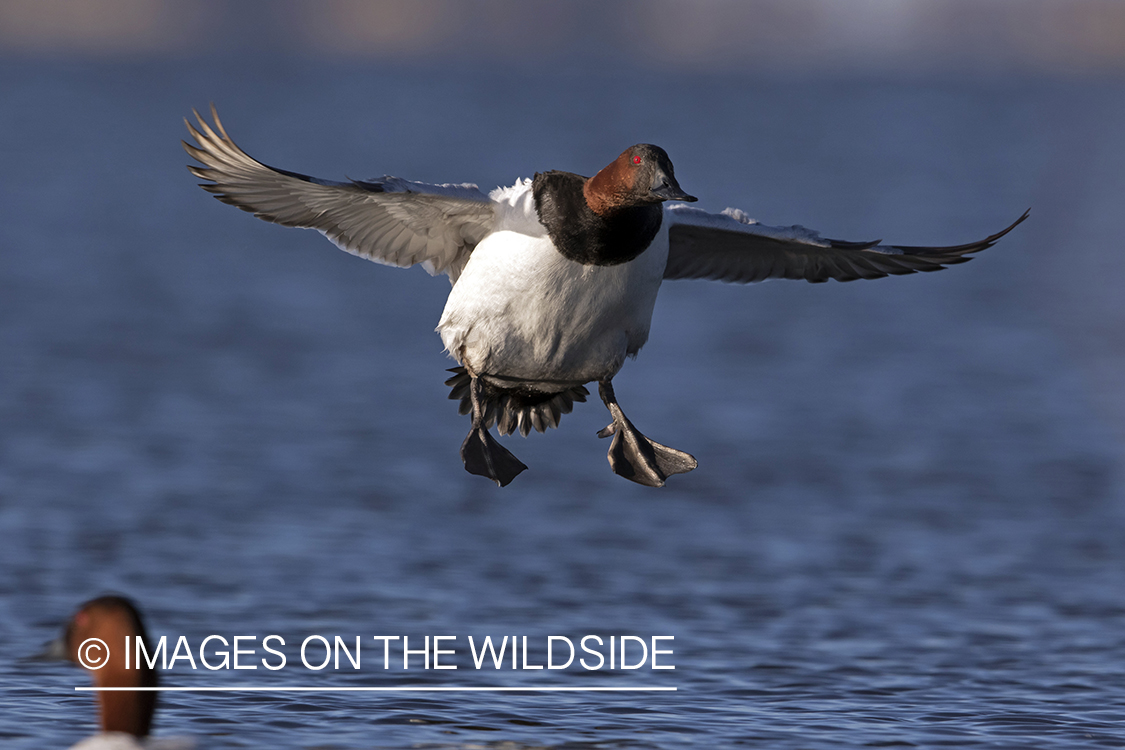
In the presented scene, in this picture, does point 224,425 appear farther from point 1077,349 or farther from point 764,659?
point 1077,349

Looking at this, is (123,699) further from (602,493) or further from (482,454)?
(602,493)

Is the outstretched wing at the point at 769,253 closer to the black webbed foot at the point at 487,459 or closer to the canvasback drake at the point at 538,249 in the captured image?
the canvasback drake at the point at 538,249

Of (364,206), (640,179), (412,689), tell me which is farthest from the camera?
(412,689)

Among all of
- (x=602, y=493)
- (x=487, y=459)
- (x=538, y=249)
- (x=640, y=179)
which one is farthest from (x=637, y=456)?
(x=602, y=493)

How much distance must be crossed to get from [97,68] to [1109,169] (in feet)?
280

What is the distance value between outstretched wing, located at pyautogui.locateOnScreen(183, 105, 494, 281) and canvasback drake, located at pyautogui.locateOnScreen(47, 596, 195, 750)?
2.42 metres

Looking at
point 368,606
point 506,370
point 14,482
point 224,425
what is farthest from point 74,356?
point 506,370

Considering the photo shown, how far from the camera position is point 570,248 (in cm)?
841

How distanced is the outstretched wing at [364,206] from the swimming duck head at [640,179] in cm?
81

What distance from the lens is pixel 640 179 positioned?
26.2 feet

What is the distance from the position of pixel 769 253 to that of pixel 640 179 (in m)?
2.02

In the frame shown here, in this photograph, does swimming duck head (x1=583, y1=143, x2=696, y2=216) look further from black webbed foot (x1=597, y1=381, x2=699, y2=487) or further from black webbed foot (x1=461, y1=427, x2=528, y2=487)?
black webbed foot (x1=461, y1=427, x2=528, y2=487)

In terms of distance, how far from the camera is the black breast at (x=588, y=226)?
8.34 meters

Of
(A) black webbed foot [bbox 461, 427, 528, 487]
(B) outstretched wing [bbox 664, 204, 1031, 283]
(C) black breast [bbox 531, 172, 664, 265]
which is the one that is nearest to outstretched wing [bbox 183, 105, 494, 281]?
(C) black breast [bbox 531, 172, 664, 265]
